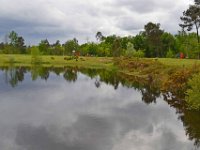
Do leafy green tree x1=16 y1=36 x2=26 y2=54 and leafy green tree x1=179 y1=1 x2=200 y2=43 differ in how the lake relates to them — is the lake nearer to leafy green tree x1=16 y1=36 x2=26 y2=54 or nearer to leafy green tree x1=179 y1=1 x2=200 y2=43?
leafy green tree x1=179 y1=1 x2=200 y2=43

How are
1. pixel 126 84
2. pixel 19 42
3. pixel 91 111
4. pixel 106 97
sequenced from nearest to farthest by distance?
pixel 91 111 < pixel 106 97 < pixel 126 84 < pixel 19 42

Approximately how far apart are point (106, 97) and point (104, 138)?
19559 mm

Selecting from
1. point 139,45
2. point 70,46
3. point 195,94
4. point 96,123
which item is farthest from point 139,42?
point 96,123

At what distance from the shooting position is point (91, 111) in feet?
104

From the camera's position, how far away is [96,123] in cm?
2678

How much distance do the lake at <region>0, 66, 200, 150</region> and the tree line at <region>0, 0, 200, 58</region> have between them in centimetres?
4038

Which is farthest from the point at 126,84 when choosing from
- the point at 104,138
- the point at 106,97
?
the point at 104,138

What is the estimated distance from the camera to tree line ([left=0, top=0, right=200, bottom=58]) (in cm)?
9212

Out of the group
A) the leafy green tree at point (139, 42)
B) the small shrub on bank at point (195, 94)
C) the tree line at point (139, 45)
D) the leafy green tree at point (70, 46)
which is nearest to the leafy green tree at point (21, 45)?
the tree line at point (139, 45)

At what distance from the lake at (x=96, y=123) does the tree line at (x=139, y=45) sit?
132ft

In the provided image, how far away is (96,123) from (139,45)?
10763cm

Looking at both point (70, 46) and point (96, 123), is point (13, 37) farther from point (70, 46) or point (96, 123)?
point (96, 123)

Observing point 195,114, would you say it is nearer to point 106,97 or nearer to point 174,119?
point 174,119

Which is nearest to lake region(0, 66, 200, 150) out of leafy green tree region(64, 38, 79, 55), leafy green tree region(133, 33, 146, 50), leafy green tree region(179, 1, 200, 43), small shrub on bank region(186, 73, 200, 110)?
small shrub on bank region(186, 73, 200, 110)
